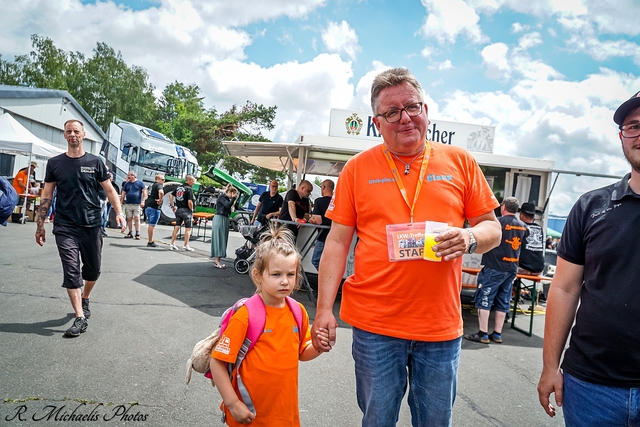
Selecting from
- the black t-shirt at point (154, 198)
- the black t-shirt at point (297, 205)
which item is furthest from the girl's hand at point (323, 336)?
the black t-shirt at point (154, 198)

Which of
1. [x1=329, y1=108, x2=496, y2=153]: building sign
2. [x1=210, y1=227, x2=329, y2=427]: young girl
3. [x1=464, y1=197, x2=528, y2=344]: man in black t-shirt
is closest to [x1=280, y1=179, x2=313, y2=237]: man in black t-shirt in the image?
[x1=329, y1=108, x2=496, y2=153]: building sign

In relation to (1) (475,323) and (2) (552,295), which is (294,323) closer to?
(2) (552,295)

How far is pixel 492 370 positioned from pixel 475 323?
7.18ft

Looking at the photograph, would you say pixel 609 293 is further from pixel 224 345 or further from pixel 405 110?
pixel 224 345

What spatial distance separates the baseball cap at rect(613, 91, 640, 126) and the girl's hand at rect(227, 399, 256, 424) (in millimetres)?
1941

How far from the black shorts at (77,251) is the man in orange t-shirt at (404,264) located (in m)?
3.33

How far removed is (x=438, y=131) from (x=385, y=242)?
23.6 feet

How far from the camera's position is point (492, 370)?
4469 millimetres

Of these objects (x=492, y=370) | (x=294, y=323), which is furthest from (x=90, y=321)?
(x=492, y=370)

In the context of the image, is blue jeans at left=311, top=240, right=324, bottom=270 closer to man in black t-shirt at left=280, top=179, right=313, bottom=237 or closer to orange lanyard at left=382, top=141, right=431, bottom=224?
man in black t-shirt at left=280, top=179, right=313, bottom=237

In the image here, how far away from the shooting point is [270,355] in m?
1.91

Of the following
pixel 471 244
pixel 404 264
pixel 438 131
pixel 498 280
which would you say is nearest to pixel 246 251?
pixel 438 131

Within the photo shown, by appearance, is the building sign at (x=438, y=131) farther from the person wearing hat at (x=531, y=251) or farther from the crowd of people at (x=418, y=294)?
the crowd of people at (x=418, y=294)

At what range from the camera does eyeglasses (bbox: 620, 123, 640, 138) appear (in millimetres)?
1535
